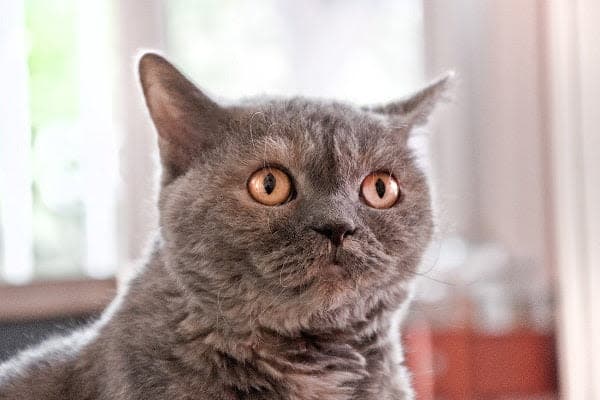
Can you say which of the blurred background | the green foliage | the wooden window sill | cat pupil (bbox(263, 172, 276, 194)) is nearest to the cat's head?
cat pupil (bbox(263, 172, 276, 194))

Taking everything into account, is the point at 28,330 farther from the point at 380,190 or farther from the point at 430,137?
the point at 430,137

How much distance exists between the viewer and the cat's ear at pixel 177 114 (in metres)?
0.96

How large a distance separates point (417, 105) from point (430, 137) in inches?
48.6

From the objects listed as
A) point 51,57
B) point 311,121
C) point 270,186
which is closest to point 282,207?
point 270,186

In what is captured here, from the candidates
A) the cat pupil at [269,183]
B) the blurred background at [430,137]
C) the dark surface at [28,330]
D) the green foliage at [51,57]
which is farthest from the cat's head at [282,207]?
the green foliage at [51,57]

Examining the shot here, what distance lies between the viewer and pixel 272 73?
8.96 feet

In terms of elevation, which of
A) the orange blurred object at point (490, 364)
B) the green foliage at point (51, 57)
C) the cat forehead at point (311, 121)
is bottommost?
the orange blurred object at point (490, 364)

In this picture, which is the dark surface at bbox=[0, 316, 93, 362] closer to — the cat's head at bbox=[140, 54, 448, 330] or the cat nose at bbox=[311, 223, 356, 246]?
the cat's head at bbox=[140, 54, 448, 330]

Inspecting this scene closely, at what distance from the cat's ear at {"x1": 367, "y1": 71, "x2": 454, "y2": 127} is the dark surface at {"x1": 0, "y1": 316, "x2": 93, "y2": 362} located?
617 mm

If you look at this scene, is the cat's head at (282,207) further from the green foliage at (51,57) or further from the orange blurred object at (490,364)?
the green foliage at (51,57)

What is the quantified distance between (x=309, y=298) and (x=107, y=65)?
189 centimetres

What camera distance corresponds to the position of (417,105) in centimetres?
112

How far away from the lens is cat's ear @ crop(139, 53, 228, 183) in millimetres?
962

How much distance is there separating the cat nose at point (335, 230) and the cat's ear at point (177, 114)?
8.2 inches
